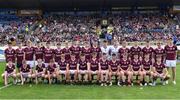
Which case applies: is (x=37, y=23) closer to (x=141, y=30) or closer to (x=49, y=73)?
(x=141, y=30)

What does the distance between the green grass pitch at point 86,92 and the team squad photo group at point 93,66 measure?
48cm

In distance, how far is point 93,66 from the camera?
1579cm

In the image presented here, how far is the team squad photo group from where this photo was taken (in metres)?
15.6

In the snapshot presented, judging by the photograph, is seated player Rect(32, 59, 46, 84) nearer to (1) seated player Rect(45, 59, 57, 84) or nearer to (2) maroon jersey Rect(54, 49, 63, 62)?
(1) seated player Rect(45, 59, 57, 84)

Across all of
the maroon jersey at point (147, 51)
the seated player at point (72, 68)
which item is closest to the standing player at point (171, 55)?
the maroon jersey at point (147, 51)

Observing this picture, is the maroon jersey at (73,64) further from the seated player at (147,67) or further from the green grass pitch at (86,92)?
the seated player at (147,67)

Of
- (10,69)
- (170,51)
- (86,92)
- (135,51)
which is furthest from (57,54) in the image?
(170,51)

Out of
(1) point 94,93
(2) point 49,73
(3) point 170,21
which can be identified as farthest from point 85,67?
(3) point 170,21

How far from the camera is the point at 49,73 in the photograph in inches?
624

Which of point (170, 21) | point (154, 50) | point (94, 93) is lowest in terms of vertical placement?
point (94, 93)

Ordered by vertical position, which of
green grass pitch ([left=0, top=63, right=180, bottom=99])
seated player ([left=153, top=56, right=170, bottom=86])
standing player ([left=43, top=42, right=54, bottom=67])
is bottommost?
green grass pitch ([left=0, top=63, right=180, bottom=99])

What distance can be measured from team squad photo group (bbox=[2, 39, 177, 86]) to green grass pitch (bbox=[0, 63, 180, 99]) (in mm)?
481

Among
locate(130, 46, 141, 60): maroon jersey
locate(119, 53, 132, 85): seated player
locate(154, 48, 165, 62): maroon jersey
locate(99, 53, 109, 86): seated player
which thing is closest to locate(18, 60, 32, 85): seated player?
locate(99, 53, 109, 86): seated player
